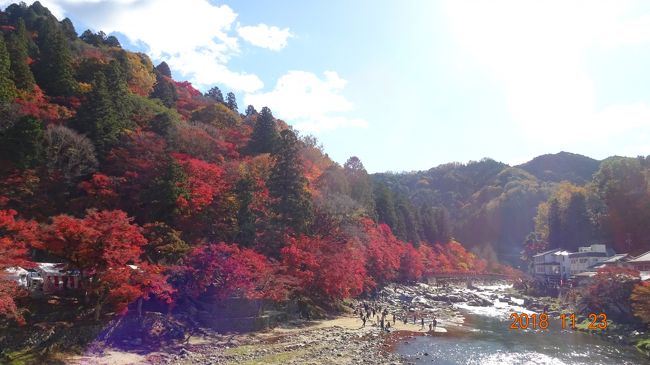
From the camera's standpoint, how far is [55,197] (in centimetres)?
3002

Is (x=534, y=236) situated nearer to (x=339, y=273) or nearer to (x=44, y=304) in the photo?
(x=339, y=273)

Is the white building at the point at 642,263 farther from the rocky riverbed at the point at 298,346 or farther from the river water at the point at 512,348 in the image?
the rocky riverbed at the point at 298,346

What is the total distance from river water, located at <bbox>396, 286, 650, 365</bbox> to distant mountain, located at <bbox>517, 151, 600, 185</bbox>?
131 metres

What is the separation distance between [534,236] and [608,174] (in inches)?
1052

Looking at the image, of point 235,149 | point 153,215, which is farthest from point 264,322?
point 235,149

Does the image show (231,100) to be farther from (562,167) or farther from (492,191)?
(562,167)

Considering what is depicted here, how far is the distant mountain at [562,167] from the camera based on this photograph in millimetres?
148875

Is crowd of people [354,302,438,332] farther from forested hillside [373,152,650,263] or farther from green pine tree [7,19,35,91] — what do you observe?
green pine tree [7,19,35,91]

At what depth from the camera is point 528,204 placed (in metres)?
125

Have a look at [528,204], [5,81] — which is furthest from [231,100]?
[528,204]

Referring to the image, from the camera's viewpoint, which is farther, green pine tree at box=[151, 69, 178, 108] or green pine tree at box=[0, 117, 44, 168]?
green pine tree at box=[151, 69, 178, 108]

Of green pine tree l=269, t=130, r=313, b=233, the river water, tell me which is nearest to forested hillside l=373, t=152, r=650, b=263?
green pine tree l=269, t=130, r=313, b=233

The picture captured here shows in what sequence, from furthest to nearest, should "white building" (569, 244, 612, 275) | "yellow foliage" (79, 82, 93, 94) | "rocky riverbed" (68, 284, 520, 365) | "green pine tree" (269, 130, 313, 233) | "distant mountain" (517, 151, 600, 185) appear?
"distant mountain" (517, 151, 600, 185)
"white building" (569, 244, 612, 275)
"yellow foliage" (79, 82, 93, 94)
"green pine tree" (269, 130, 313, 233)
"rocky riverbed" (68, 284, 520, 365)

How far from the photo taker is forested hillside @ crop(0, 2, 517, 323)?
70.6 feet
